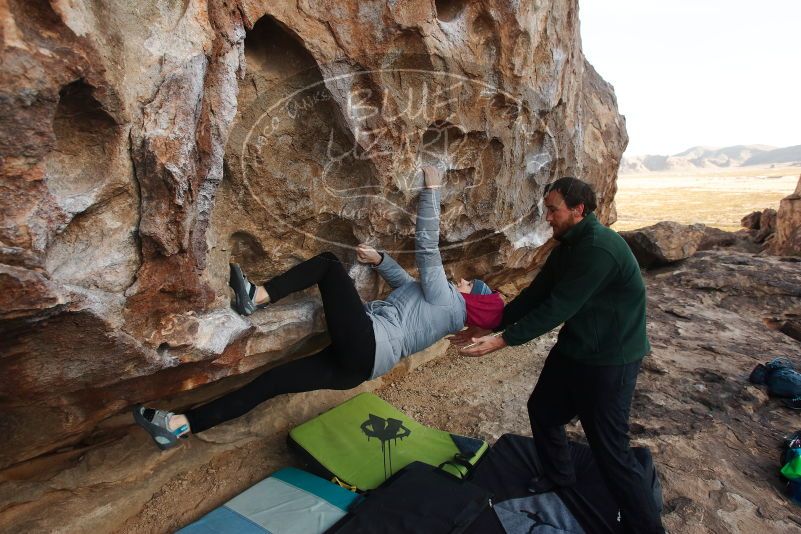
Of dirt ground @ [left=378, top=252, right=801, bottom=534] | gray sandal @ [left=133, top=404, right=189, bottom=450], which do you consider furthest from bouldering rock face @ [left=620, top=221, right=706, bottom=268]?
gray sandal @ [left=133, top=404, right=189, bottom=450]

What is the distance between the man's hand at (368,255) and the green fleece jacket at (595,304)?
3.98 feet

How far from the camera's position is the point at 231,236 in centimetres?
325

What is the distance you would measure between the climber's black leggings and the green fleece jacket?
91 cm

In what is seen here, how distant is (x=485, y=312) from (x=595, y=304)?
83 cm

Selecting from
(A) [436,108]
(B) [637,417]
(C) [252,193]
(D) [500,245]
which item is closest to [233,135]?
(C) [252,193]

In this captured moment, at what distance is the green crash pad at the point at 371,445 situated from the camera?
358cm

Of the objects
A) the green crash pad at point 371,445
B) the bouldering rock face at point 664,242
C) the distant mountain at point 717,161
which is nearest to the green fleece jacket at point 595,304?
the green crash pad at point 371,445

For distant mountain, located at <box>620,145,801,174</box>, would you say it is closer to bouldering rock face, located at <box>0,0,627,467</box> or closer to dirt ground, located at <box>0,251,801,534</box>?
dirt ground, located at <box>0,251,801,534</box>

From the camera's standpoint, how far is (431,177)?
3623mm

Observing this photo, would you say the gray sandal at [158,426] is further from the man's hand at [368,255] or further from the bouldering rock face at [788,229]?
the bouldering rock face at [788,229]

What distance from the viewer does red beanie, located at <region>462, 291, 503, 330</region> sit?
3.41 metres

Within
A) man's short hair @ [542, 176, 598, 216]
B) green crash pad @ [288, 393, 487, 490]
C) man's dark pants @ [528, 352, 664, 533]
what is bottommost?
green crash pad @ [288, 393, 487, 490]

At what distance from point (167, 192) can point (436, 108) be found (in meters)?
2.05

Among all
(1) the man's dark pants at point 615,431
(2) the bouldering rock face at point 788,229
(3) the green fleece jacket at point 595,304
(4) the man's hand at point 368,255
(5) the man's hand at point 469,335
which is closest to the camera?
(3) the green fleece jacket at point 595,304
